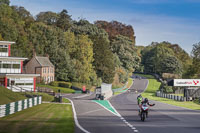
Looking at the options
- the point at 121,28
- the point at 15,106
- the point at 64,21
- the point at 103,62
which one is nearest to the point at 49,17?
the point at 64,21

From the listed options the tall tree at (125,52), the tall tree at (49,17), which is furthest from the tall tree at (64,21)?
the tall tree at (125,52)

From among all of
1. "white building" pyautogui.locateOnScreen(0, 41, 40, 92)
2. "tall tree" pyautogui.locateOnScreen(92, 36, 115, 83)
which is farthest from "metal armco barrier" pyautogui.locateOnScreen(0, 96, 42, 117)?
"tall tree" pyautogui.locateOnScreen(92, 36, 115, 83)

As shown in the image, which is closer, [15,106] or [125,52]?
[15,106]

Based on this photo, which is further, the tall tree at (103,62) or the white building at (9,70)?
the tall tree at (103,62)

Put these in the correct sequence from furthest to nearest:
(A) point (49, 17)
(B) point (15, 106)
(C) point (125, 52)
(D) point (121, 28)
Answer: (D) point (121, 28), (A) point (49, 17), (C) point (125, 52), (B) point (15, 106)

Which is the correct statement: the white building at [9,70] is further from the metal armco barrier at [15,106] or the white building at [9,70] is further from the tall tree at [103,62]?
the tall tree at [103,62]

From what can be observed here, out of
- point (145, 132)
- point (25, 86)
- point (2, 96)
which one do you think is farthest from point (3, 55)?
point (145, 132)

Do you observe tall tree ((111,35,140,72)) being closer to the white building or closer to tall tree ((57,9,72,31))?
tall tree ((57,9,72,31))

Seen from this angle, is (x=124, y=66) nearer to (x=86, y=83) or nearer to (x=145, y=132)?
(x=86, y=83)

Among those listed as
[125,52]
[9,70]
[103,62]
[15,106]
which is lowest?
[15,106]

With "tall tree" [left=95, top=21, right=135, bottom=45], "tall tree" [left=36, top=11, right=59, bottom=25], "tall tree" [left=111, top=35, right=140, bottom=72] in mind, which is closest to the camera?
"tall tree" [left=111, top=35, right=140, bottom=72]

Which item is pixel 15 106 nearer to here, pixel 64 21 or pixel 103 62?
pixel 103 62

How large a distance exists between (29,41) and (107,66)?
2626cm

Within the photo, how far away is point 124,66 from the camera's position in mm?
129375
